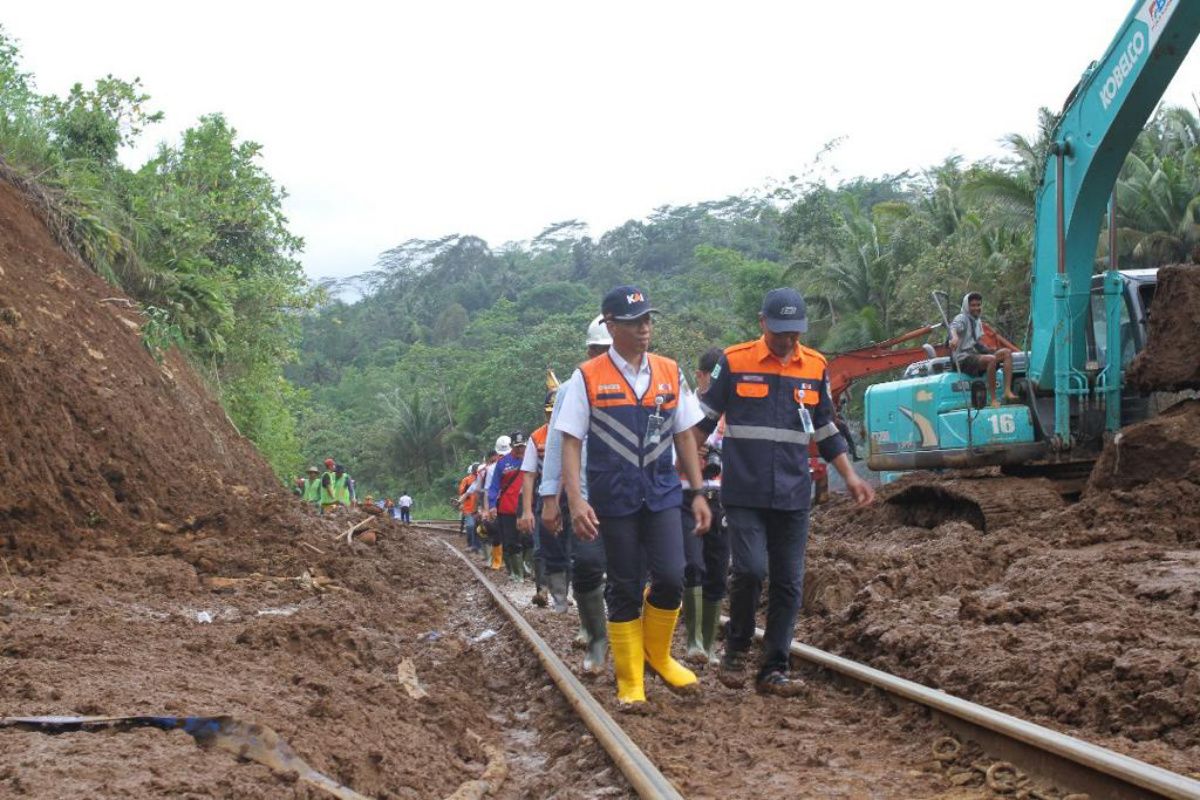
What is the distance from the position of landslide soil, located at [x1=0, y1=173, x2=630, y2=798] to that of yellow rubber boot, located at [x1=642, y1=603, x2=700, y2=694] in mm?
565

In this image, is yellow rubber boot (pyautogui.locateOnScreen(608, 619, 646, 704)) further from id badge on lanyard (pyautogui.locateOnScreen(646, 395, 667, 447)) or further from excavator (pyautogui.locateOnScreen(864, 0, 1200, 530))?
excavator (pyautogui.locateOnScreen(864, 0, 1200, 530))

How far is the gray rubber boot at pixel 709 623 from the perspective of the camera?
8227 millimetres

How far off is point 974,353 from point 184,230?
1359 cm

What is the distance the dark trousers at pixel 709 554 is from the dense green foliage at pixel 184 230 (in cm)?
1177

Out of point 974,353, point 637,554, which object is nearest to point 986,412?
point 974,353


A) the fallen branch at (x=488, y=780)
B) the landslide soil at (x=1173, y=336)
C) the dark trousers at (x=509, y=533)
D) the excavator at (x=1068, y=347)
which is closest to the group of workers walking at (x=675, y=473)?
the fallen branch at (x=488, y=780)

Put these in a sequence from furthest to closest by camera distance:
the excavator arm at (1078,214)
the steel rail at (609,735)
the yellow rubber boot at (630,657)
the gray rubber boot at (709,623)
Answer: the excavator arm at (1078,214), the gray rubber boot at (709,623), the yellow rubber boot at (630,657), the steel rail at (609,735)

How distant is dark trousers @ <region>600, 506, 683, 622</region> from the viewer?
663cm

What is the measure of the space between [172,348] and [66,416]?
6.98 meters

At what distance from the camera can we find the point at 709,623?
8.24 metres

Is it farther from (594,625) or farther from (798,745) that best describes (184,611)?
(798,745)

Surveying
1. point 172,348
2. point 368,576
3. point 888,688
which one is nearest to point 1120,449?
point 888,688

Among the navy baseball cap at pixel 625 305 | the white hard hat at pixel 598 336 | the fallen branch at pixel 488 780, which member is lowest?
the fallen branch at pixel 488 780

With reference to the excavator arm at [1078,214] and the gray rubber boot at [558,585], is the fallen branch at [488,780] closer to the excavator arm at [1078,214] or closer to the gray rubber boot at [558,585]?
the gray rubber boot at [558,585]
